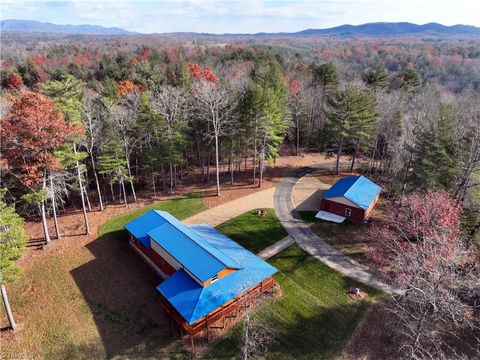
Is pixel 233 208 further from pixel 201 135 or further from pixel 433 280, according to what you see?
pixel 433 280

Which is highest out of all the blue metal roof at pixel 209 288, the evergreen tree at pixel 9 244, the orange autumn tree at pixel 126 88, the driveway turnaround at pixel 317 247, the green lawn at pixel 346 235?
the orange autumn tree at pixel 126 88

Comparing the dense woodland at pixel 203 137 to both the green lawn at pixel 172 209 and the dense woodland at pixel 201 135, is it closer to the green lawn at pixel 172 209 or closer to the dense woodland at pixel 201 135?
the dense woodland at pixel 201 135

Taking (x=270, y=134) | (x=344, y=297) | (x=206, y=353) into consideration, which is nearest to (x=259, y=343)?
(x=206, y=353)

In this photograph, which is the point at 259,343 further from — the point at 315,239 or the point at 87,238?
the point at 87,238

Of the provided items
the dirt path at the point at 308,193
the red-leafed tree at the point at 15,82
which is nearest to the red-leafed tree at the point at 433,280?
the dirt path at the point at 308,193

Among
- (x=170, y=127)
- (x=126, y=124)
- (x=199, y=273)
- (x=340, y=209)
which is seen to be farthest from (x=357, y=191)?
(x=126, y=124)

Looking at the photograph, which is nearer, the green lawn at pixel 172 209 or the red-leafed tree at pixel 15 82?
the green lawn at pixel 172 209
